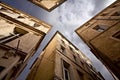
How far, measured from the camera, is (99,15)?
17656mm

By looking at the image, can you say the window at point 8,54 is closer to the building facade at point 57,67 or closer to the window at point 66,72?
the building facade at point 57,67

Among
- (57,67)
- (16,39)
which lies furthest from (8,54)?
(16,39)

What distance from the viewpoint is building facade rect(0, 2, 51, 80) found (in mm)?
8227

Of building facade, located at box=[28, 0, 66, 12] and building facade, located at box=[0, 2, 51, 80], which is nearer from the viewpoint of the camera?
building facade, located at box=[0, 2, 51, 80]

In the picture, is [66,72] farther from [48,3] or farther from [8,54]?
[48,3]

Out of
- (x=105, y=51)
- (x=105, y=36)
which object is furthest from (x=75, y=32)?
(x=105, y=51)

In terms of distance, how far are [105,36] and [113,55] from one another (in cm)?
259

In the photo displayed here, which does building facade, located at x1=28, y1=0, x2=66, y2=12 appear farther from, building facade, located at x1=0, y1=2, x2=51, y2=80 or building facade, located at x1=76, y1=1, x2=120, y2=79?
building facade, located at x1=76, y1=1, x2=120, y2=79

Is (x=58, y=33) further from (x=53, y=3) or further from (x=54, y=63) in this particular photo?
(x=54, y=63)

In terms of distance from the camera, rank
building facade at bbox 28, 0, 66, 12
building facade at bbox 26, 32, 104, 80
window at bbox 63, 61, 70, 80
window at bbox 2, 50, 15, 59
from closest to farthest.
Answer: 1. window at bbox 2, 50, 15, 59
2. building facade at bbox 26, 32, 104, 80
3. window at bbox 63, 61, 70, 80
4. building facade at bbox 28, 0, 66, 12

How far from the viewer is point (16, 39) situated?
11.1 meters

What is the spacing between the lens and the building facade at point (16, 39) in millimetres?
8227

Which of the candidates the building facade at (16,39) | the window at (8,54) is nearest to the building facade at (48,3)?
the building facade at (16,39)

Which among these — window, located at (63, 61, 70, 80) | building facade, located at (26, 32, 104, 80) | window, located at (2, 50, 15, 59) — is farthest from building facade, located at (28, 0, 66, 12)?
window, located at (2, 50, 15, 59)
